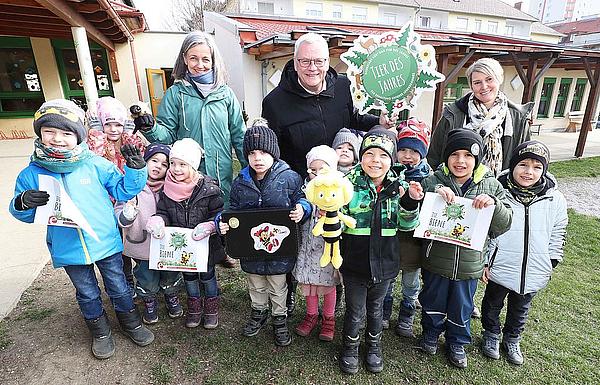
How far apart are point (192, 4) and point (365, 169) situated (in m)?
32.9

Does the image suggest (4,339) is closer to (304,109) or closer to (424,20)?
(304,109)

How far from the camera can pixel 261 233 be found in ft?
7.50

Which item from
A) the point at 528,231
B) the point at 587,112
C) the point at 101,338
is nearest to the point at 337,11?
the point at 587,112

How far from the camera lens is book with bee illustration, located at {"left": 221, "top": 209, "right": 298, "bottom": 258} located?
224 cm

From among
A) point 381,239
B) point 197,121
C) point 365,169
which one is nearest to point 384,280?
point 381,239

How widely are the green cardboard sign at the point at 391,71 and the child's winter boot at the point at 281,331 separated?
1.71 meters

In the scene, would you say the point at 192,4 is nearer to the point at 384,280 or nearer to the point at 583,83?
the point at 583,83

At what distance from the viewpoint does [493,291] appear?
2.44 meters

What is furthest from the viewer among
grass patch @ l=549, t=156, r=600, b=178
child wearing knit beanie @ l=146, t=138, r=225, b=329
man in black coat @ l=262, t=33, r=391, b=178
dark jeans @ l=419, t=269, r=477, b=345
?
grass patch @ l=549, t=156, r=600, b=178

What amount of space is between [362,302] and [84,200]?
1914mm

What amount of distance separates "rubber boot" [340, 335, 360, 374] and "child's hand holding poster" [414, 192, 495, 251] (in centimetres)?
87

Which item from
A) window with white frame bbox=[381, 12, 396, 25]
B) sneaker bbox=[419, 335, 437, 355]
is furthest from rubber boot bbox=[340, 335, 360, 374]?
window with white frame bbox=[381, 12, 396, 25]

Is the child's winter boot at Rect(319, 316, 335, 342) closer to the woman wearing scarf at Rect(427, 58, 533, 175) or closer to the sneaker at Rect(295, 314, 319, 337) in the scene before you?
the sneaker at Rect(295, 314, 319, 337)

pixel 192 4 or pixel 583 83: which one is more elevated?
pixel 192 4
